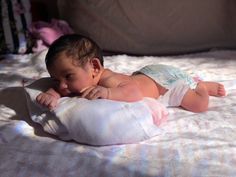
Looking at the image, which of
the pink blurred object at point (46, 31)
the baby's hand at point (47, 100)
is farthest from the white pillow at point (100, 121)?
the pink blurred object at point (46, 31)

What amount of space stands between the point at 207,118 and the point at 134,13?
0.86 metres

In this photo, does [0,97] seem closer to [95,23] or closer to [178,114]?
[178,114]

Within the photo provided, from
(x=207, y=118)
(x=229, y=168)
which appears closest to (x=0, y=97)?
(x=207, y=118)

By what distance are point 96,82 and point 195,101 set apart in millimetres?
305

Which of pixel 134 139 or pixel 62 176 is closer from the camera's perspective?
pixel 62 176

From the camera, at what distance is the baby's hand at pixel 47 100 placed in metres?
1.18

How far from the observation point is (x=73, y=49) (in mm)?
1231

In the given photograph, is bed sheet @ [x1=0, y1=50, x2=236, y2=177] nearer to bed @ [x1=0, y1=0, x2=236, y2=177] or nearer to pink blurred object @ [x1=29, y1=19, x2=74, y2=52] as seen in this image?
bed @ [x1=0, y1=0, x2=236, y2=177]

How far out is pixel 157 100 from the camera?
→ 132 centimetres

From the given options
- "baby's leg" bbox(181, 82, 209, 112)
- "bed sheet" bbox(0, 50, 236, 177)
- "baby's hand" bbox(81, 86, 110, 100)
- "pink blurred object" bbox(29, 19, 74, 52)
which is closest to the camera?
"bed sheet" bbox(0, 50, 236, 177)

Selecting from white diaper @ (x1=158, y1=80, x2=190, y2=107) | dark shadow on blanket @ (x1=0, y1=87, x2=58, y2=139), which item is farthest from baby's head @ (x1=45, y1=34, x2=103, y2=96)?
white diaper @ (x1=158, y1=80, x2=190, y2=107)

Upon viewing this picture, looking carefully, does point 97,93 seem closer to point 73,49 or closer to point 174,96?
point 73,49

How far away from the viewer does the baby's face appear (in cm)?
122

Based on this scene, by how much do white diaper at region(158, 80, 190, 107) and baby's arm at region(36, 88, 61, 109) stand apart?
1.07 feet
